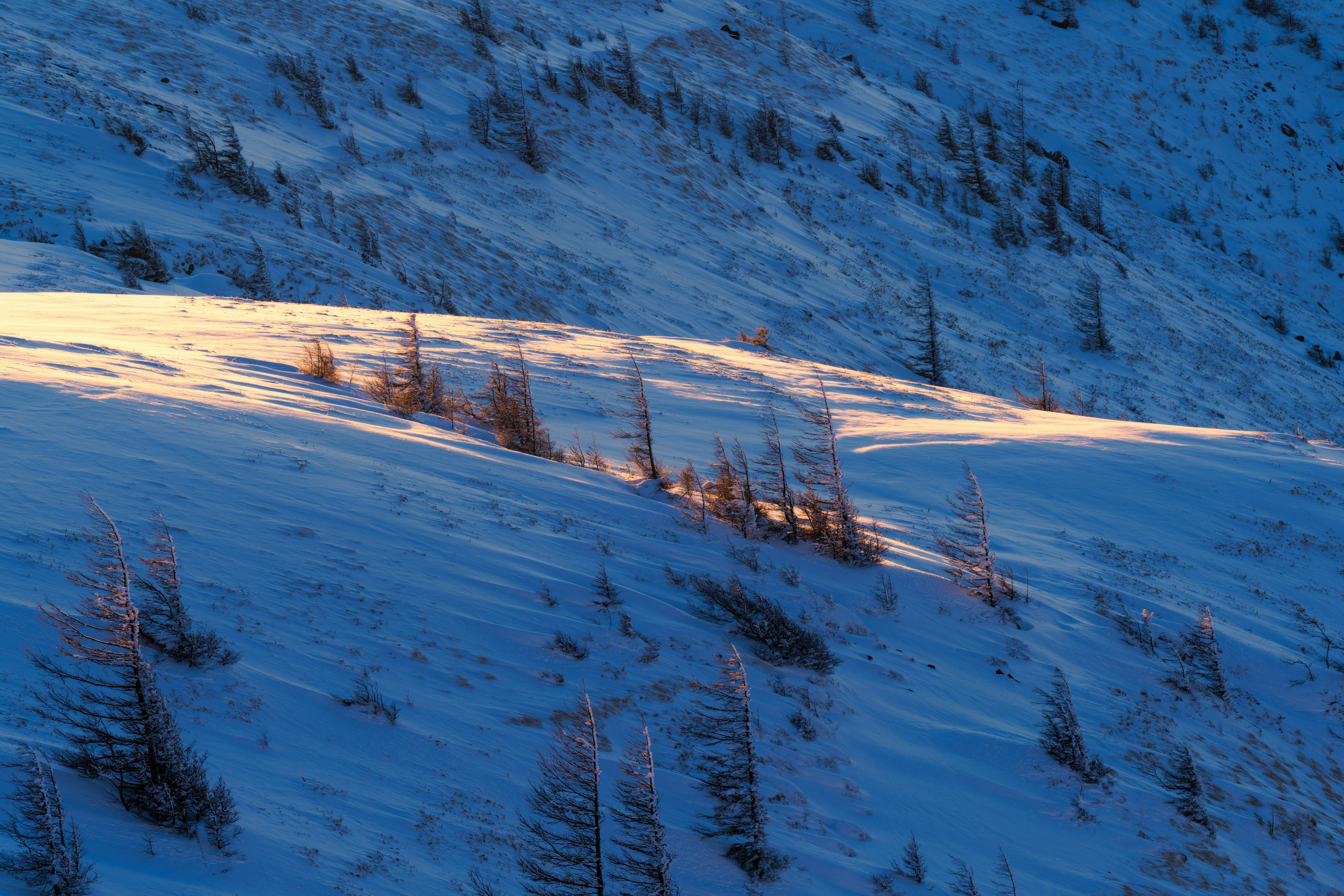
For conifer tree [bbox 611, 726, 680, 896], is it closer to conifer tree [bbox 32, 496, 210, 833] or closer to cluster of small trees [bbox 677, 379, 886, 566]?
conifer tree [bbox 32, 496, 210, 833]

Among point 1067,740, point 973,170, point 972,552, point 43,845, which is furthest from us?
point 973,170

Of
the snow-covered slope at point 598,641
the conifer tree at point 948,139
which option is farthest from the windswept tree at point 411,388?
the conifer tree at point 948,139

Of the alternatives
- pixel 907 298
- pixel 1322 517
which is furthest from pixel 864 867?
pixel 907 298

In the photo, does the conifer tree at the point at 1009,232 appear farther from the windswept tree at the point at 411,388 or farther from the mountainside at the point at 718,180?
the windswept tree at the point at 411,388

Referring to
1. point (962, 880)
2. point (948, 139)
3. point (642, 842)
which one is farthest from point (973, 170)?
point (642, 842)

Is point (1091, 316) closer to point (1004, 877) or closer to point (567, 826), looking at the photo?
point (1004, 877)

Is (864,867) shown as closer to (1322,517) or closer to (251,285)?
(1322,517)
